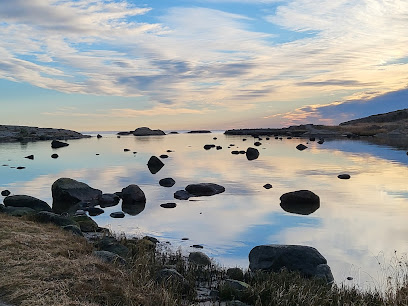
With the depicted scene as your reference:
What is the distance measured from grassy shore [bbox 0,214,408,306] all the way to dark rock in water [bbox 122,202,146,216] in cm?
1121

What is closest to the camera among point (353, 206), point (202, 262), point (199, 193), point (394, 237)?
point (202, 262)

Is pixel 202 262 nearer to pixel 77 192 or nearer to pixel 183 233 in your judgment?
pixel 183 233

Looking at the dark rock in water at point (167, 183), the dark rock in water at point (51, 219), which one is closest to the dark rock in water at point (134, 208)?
the dark rock in water at point (51, 219)

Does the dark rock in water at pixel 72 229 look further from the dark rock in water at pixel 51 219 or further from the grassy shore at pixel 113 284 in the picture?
the grassy shore at pixel 113 284

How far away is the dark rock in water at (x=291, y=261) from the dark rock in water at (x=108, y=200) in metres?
15.0

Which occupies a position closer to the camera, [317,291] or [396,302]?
[396,302]

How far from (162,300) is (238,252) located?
28.3 feet

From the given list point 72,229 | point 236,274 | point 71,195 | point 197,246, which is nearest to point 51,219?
point 72,229

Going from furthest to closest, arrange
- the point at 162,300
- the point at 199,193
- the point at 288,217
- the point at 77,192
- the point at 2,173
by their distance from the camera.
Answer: the point at 2,173
the point at 199,193
the point at 77,192
the point at 288,217
the point at 162,300

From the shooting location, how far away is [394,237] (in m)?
17.3

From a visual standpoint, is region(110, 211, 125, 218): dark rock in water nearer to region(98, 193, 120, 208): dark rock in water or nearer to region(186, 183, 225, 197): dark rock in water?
region(98, 193, 120, 208): dark rock in water

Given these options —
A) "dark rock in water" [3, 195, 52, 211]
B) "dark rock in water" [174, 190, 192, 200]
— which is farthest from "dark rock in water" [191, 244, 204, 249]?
"dark rock in water" [174, 190, 192, 200]

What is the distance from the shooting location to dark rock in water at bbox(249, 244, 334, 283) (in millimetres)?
12094

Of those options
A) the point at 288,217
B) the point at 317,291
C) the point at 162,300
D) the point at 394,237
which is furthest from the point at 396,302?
the point at 288,217
